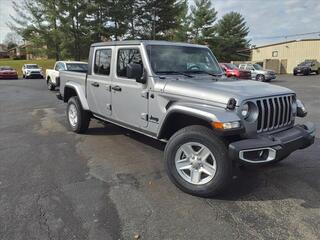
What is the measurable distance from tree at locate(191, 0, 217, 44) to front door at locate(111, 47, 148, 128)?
46.0 meters

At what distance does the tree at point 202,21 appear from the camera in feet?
163

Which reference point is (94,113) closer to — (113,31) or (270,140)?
(270,140)

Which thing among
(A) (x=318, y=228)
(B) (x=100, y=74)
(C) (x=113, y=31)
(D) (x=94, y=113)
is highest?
(C) (x=113, y=31)

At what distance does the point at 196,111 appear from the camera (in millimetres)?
3842

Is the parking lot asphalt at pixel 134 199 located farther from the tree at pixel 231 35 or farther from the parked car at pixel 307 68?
the tree at pixel 231 35

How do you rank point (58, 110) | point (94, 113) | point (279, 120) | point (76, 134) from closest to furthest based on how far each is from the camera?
point (279, 120) < point (94, 113) < point (76, 134) < point (58, 110)

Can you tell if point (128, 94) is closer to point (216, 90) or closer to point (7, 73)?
point (216, 90)

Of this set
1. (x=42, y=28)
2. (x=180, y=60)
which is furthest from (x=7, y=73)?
(x=180, y=60)

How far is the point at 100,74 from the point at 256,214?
12.6 ft

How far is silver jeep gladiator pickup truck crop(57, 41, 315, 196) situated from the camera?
3.66m

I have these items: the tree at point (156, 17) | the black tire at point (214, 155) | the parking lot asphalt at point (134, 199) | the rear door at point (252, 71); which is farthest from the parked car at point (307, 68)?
the black tire at point (214, 155)

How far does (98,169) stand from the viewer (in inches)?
192

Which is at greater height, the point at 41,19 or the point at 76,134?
the point at 41,19

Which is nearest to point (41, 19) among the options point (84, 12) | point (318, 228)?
point (84, 12)
